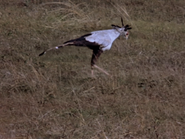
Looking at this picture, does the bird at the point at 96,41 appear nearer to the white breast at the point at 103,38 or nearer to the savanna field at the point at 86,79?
the white breast at the point at 103,38

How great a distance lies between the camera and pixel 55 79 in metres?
4.95

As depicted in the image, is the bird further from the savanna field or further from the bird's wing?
the savanna field

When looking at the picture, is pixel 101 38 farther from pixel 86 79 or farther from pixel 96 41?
pixel 86 79

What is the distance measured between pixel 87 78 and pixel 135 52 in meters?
1.48

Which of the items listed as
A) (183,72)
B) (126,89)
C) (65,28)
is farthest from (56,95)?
(65,28)

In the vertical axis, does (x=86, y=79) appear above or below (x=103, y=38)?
below

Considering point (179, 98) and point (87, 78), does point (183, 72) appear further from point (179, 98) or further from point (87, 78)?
point (87, 78)

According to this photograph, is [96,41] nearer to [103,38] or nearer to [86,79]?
[103,38]

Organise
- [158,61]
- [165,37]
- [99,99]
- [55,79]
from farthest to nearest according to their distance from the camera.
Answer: [165,37]
[158,61]
[55,79]
[99,99]

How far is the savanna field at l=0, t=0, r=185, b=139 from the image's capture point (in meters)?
3.83

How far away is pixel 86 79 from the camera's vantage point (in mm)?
4977

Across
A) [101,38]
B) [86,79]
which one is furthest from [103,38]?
[86,79]

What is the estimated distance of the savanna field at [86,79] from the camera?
383 cm

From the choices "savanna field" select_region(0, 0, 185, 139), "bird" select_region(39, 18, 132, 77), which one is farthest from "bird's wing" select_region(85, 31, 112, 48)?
"savanna field" select_region(0, 0, 185, 139)
